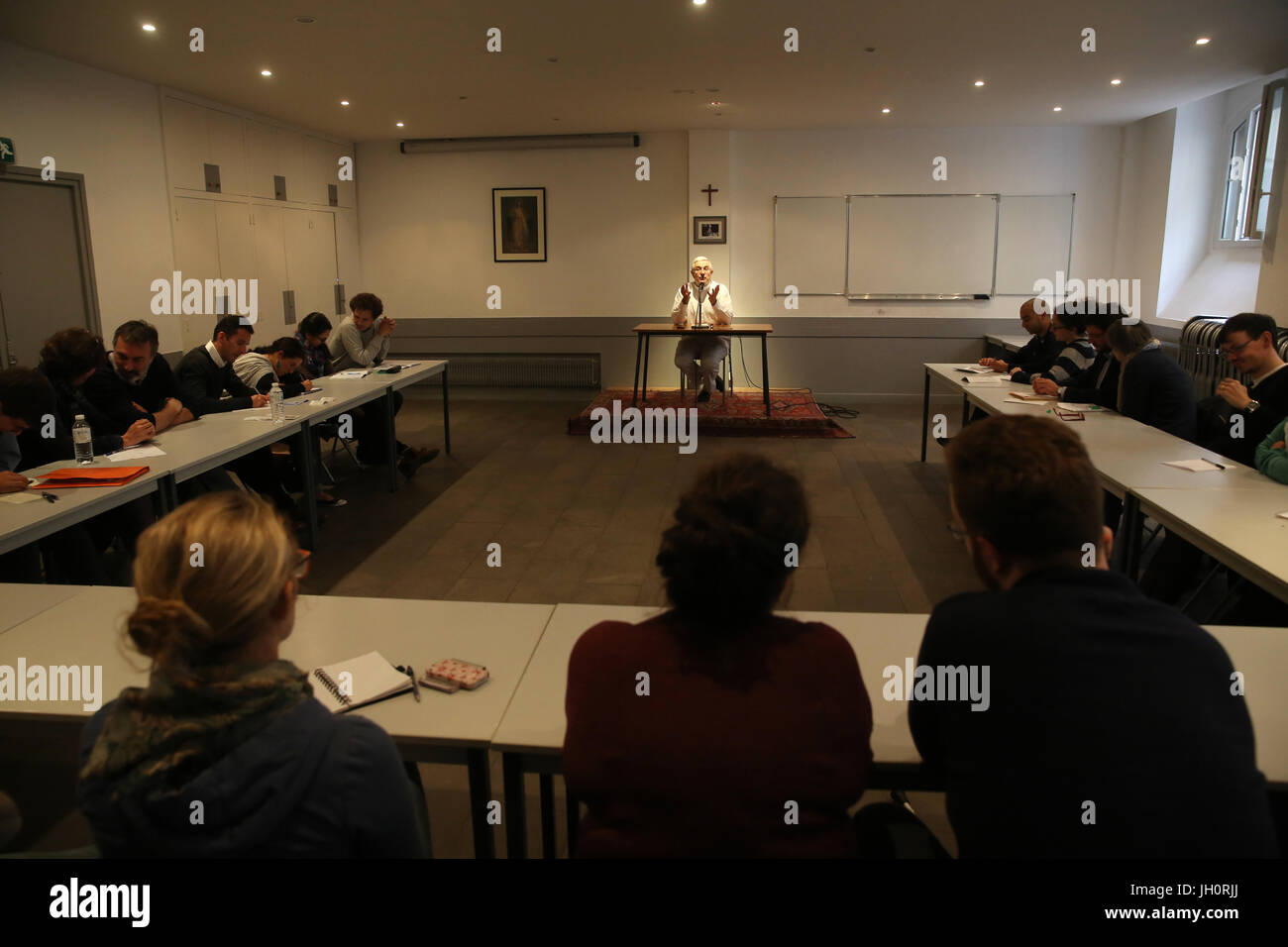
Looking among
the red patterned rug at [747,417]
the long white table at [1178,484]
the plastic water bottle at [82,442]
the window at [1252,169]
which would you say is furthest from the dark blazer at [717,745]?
the window at [1252,169]

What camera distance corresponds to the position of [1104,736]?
1.10 m

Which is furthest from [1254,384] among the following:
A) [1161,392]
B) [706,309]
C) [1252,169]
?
[706,309]

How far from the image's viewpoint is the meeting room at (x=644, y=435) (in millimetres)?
1117

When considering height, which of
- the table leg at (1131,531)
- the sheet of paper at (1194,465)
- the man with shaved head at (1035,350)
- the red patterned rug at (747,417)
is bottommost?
the red patterned rug at (747,417)

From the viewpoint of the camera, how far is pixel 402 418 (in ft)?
27.9

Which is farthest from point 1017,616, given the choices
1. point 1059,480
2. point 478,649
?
point 478,649

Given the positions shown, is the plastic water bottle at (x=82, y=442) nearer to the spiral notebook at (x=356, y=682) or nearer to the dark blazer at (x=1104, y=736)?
the spiral notebook at (x=356, y=682)

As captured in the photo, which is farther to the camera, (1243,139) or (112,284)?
(1243,139)

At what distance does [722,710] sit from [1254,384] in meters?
3.61

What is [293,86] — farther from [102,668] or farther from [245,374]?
[102,668]

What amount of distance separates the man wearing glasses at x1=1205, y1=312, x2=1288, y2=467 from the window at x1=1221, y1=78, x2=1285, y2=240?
3273mm

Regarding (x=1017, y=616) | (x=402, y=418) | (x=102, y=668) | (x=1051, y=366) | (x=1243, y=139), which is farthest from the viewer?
(x=402, y=418)

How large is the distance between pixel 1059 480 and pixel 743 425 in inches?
251

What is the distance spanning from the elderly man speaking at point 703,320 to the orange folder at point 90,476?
212 inches
